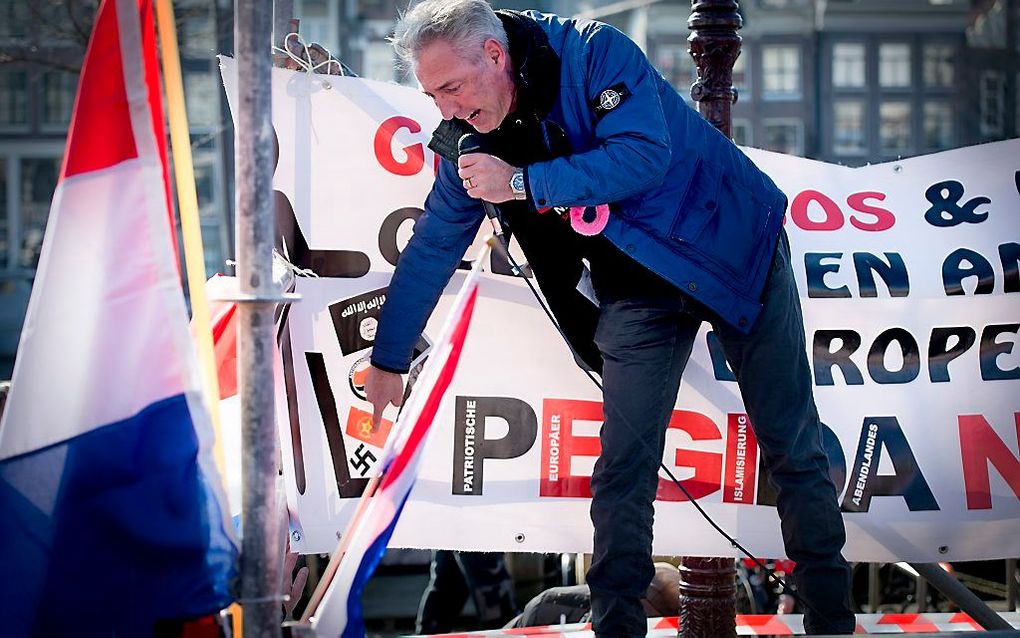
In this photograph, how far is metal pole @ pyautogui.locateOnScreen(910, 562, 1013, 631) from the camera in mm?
3789

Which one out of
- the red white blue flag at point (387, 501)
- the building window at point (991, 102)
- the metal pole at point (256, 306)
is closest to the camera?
the metal pole at point (256, 306)

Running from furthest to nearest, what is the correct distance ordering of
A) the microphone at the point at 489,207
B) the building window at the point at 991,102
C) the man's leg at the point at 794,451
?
the building window at the point at 991,102 < the man's leg at the point at 794,451 < the microphone at the point at 489,207

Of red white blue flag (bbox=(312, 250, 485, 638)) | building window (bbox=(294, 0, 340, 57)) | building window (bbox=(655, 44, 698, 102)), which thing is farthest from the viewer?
building window (bbox=(655, 44, 698, 102))

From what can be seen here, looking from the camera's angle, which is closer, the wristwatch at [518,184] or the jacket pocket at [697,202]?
the wristwatch at [518,184]

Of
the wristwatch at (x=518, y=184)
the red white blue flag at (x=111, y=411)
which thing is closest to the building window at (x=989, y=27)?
the wristwatch at (x=518, y=184)

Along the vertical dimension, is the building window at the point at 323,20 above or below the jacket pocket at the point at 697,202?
above

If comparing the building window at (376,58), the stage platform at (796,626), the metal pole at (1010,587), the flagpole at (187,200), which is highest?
the building window at (376,58)

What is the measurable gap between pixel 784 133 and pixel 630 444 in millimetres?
36084

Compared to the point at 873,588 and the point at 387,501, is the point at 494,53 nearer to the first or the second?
the point at 387,501

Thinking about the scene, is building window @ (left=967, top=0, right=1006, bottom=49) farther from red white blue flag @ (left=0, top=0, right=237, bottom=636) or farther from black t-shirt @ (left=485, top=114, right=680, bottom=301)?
red white blue flag @ (left=0, top=0, right=237, bottom=636)

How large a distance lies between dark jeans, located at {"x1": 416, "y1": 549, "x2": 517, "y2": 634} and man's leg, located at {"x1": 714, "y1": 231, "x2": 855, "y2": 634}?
7.42 feet

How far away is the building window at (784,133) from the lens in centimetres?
3744

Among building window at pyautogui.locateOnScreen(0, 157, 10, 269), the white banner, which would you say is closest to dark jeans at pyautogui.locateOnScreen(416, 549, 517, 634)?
the white banner

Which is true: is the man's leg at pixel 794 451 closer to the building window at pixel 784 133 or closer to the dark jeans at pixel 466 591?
the dark jeans at pixel 466 591
